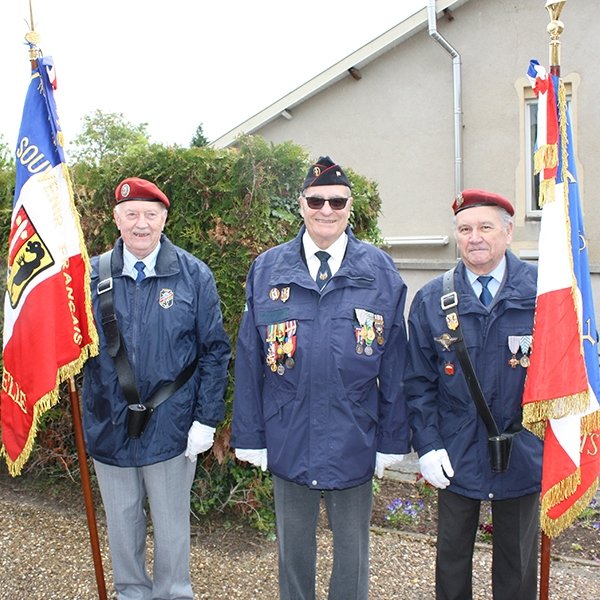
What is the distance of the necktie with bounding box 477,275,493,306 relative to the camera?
2953mm

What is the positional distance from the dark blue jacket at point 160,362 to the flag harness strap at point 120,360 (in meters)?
0.03

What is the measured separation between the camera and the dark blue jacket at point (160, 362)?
10.3 feet

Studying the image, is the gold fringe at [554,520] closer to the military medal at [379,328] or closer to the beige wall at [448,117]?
the military medal at [379,328]

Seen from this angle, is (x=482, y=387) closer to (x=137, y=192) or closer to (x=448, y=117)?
(x=137, y=192)

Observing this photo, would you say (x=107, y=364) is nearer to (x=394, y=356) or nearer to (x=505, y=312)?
(x=394, y=356)

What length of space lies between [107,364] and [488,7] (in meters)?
8.69

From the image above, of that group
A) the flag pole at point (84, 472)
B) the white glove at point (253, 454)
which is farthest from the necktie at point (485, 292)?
the flag pole at point (84, 472)

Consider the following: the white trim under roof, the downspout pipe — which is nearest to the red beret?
the white trim under roof

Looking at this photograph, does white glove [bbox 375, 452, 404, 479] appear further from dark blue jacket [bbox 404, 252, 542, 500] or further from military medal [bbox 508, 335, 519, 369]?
military medal [bbox 508, 335, 519, 369]

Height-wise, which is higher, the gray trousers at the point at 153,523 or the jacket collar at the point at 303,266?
the jacket collar at the point at 303,266

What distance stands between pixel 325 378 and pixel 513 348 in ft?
2.75

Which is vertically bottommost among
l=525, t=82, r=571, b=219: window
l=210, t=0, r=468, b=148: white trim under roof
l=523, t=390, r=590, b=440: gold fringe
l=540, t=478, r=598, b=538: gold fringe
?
l=540, t=478, r=598, b=538: gold fringe

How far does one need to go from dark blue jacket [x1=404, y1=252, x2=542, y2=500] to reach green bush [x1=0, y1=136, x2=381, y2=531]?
62.7 inches

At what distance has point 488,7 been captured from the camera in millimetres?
9516
